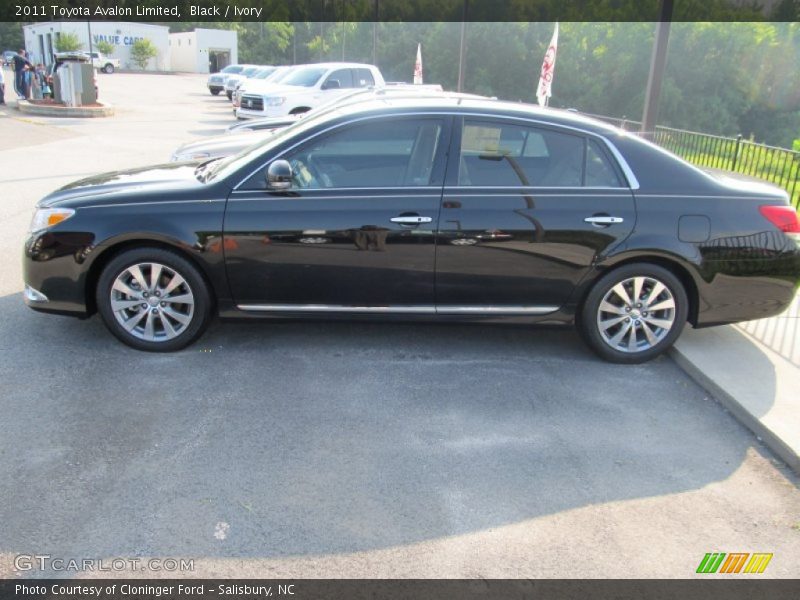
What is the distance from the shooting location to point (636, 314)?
482 cm

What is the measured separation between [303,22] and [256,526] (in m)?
81.4

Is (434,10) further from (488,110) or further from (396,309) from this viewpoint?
(396,309)

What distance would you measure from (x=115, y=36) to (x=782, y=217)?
7726cm

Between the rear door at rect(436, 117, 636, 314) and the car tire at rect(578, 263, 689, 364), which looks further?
the car tire at rect(578, 263, 689, 364)

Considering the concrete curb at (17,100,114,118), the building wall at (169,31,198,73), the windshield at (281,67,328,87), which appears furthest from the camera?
the building wall at (169,31,198,73)

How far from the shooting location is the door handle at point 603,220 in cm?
462

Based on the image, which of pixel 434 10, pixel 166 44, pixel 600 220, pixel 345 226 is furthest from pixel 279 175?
pixel 166 44

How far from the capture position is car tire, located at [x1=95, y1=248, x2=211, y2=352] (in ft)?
15.3

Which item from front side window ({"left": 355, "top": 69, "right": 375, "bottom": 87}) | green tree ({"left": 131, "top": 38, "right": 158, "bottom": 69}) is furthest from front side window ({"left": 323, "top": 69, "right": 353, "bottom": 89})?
green tree ({"left": 131, "top": 38, "right": 158, "bottom": 69})

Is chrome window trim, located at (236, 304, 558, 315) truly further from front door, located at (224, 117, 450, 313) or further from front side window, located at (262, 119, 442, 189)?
front side window, located at (262, 119, 442, 189)

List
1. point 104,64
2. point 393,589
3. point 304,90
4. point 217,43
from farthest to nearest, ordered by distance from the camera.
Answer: point 217,43, point 104,64, point 304,90, point 393,589

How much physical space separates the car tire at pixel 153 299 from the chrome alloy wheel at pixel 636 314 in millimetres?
2814

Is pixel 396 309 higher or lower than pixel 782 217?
lower

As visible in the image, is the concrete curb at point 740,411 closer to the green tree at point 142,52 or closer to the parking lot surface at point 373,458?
the parking lot surface at point 373,458
